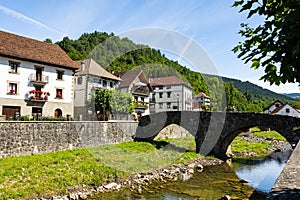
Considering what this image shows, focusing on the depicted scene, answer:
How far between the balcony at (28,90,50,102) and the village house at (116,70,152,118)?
13722 millimetres

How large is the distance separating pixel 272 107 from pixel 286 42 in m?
79.3

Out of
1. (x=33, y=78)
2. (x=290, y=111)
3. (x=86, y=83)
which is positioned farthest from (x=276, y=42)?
(x=290, y=111)

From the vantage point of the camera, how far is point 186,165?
21.8 metres

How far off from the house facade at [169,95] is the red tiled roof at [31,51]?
2395cm

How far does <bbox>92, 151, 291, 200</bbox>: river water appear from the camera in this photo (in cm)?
1415

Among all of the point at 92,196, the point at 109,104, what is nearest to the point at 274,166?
the point at 92,196

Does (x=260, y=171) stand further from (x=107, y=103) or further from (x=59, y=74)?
(x=59, y=74)

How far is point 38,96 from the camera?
26094 millimetres

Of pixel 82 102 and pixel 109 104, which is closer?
pixel 109 104

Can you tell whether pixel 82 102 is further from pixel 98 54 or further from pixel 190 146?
pixel 190 146

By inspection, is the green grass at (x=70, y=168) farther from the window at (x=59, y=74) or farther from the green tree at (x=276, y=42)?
the green tree at (x=276, y=42)

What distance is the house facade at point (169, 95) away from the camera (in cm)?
5112

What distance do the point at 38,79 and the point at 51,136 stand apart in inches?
363

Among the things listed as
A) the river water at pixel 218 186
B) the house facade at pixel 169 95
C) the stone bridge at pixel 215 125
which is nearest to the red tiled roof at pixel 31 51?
the stone bridge at pixel 215 125
